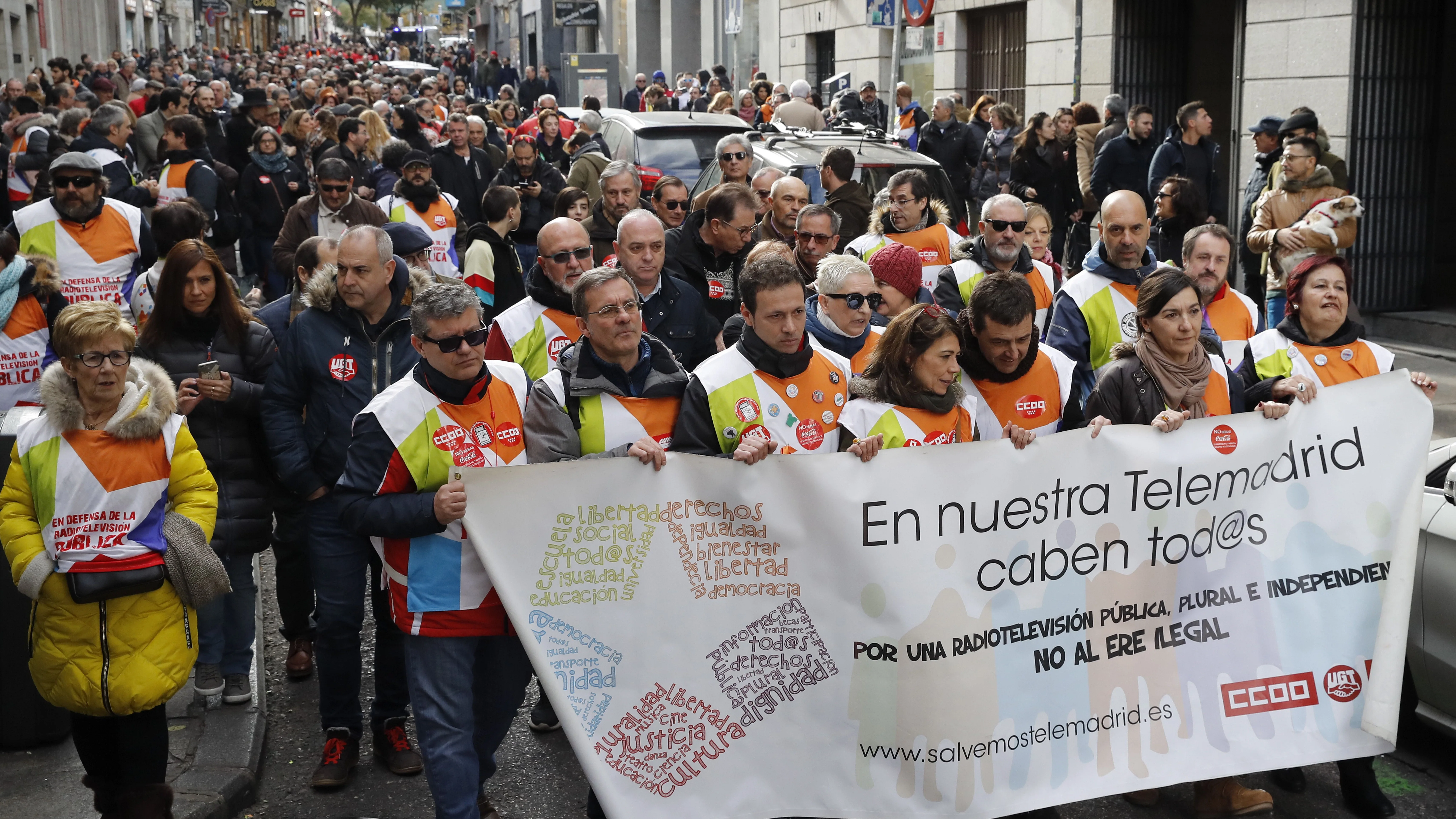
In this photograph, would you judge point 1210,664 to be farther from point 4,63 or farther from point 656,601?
point 4,63

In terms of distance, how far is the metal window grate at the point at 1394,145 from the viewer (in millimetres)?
13047

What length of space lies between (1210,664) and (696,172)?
35.8ft

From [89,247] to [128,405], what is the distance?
372 centimetres

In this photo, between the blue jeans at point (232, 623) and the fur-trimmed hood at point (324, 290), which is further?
the blue jeans at point (232, 623)

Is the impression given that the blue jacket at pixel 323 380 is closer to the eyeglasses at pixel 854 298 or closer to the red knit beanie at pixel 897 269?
the eyeglasses at pixel 854 298

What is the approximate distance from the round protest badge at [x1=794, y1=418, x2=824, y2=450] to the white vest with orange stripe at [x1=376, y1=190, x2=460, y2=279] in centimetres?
504

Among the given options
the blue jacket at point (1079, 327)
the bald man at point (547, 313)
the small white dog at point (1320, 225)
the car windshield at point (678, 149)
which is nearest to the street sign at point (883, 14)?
the car windshield at point (678, 149)

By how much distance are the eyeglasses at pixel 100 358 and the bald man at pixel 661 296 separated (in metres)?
2.38

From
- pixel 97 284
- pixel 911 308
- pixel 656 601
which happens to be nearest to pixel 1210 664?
pixel 911 308

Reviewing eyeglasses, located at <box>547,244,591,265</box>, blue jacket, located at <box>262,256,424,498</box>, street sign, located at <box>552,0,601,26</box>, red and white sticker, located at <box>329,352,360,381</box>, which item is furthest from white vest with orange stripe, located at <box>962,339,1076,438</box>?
street sign, located at <box>552,0,601,26</box>

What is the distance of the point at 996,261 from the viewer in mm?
6523

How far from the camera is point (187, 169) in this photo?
10555 mm

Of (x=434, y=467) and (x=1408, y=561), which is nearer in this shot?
(x=434, y=467)

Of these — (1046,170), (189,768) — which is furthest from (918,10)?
(189,768)
